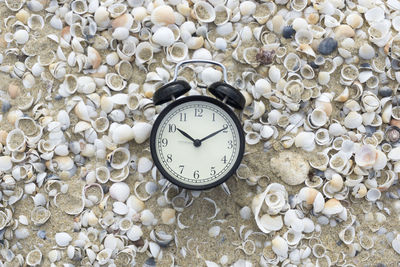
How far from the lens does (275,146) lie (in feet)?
6.93

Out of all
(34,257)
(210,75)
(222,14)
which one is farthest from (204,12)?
(34,257)

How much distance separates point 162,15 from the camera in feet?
7.01

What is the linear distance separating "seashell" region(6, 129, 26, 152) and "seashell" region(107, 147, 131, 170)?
0.36 meters

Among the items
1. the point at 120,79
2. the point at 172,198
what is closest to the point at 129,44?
the point at 120,79

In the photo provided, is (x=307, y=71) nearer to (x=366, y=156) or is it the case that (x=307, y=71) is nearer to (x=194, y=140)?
(x=366, y=156)

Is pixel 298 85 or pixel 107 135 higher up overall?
pixel 298 85

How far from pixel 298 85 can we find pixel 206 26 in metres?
0.45

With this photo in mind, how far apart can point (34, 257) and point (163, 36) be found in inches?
39.4

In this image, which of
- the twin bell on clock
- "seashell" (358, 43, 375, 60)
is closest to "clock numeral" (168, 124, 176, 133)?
the twin bell on clock

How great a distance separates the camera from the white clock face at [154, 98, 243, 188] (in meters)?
1.89

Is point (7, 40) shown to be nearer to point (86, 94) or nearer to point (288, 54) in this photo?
point (86, 94)

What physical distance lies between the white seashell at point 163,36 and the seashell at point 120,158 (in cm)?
45

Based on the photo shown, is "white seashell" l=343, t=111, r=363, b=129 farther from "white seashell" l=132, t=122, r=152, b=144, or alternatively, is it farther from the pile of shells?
"white seashell" l=132, t=122, r=152, b=144

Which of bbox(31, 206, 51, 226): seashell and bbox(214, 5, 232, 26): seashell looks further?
bbox(214, 5, 232, 26): seashell
